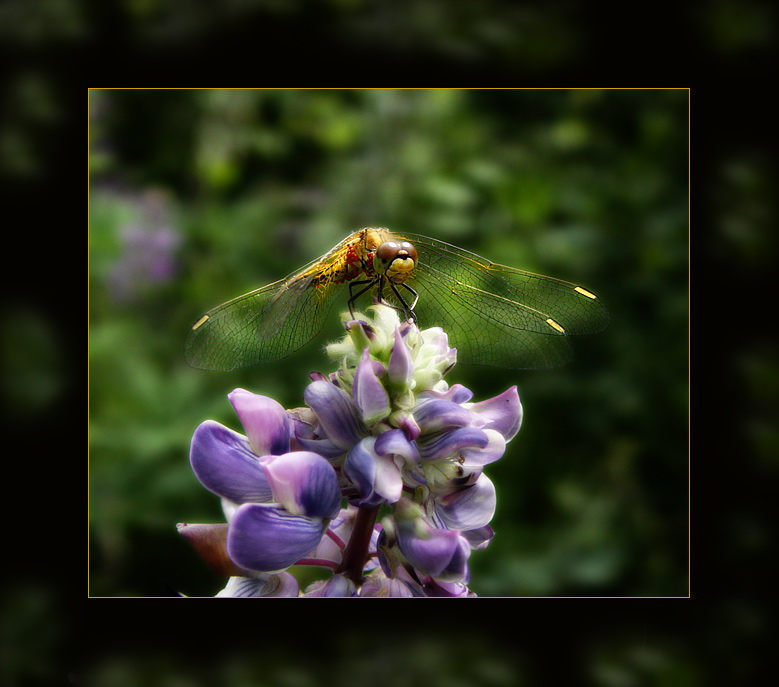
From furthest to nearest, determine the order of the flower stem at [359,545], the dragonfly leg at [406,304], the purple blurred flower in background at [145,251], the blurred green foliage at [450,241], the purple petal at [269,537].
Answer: the purple blurred flower in background at [145,251]
the blurred green foliage at [450,241]
the dragonfly leg at [406,304]
the flower stem at [359,545]
the purple petal at [269,537]

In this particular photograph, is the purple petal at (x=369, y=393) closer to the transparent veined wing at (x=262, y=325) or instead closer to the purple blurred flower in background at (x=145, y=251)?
the transparent veined wing at (x=262, y=325)

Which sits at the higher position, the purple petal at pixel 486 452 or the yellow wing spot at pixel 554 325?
the yellow wing spot at pixel 554 325

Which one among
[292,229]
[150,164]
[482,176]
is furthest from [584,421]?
[150,164]

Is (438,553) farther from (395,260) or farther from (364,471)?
(395,260)

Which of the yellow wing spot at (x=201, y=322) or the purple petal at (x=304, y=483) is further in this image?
the yellow wing spot at (x=201, y=322)

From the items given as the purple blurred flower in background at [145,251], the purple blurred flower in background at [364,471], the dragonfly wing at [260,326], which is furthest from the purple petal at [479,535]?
the purple blurred flower in background at [145,251]

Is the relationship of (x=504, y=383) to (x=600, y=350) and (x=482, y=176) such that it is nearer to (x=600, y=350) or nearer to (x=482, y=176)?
(x=600, y=350)

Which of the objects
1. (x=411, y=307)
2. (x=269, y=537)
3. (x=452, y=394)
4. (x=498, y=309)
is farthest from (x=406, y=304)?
(x=269, y=537)
